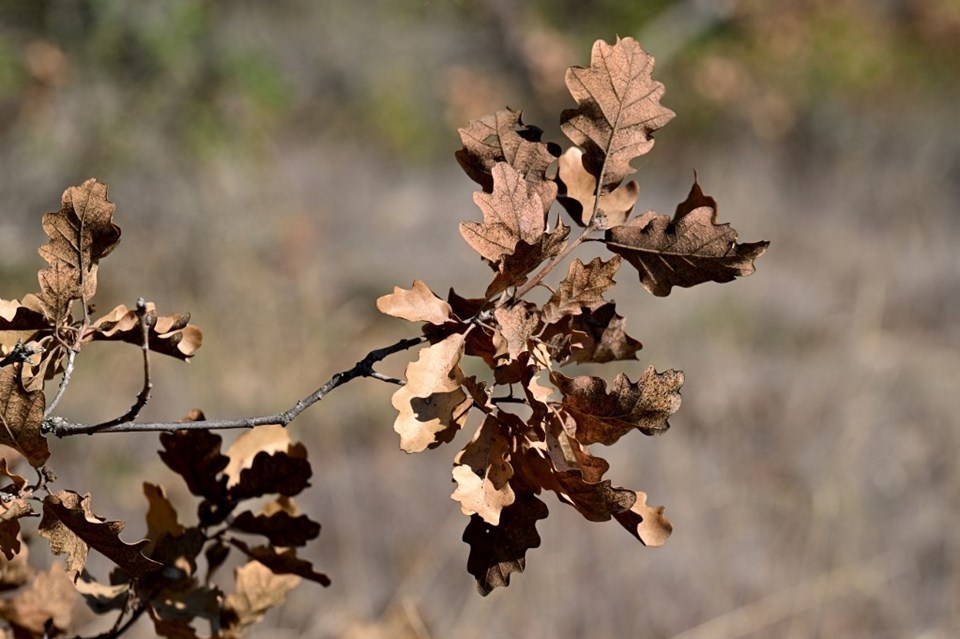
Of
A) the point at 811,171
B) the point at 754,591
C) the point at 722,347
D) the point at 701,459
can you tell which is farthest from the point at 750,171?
the point at 754,591

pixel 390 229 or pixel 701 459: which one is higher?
pixel 390 229

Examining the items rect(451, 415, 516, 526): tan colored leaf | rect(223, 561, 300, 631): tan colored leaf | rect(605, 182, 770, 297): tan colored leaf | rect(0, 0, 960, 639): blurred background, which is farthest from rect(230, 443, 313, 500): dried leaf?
rect(0, 0, 960, 639): blurred background

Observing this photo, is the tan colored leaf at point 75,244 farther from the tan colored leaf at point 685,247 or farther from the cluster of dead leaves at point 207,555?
the tan colored leaf at point 685,247

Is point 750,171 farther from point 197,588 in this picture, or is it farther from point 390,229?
point 197,588

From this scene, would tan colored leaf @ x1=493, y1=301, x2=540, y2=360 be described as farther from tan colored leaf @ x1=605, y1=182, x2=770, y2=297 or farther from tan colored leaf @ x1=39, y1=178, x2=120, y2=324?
tan colored leaf @ x1=39, y1=178, x2=120, y2=324

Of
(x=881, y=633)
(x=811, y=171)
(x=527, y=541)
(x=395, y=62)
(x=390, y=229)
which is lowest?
(x=527, y=541)

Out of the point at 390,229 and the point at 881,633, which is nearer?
the point at 881,633

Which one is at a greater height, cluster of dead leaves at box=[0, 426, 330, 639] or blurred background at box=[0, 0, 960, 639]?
blurred background at box=[0, 0, 960, 639]
